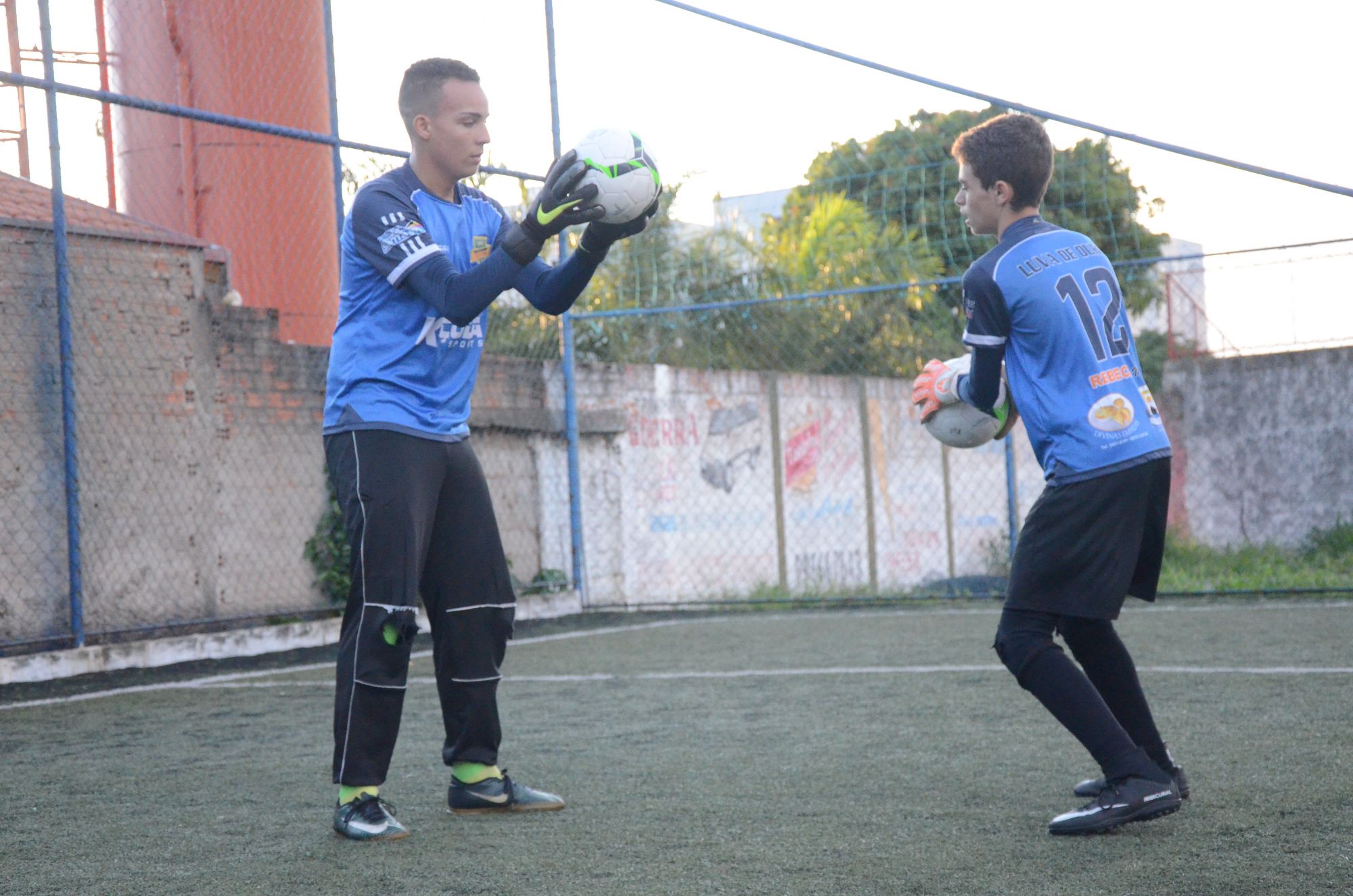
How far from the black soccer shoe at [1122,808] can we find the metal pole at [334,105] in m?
6.20

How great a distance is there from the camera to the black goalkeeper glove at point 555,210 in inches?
128

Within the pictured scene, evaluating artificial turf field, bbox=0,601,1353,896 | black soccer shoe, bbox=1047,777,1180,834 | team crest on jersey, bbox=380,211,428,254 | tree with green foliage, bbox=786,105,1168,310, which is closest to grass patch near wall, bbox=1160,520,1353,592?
tree with green foliage, bbox=786,105,1168,310

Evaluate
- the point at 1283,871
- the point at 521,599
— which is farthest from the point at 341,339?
the point at 521,599

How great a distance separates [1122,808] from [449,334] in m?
1.97

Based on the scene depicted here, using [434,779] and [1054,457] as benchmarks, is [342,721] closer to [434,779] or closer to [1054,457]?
[434,779]

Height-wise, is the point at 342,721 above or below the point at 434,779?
above

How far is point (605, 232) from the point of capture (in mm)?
3385

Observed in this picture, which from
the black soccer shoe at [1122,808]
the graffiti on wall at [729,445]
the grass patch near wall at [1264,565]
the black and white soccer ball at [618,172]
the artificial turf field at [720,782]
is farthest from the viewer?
the graffiti on wall at [729,445]

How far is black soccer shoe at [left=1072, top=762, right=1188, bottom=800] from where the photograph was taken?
10.8 feet

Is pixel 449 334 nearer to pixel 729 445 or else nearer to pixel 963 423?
pixel 963 423

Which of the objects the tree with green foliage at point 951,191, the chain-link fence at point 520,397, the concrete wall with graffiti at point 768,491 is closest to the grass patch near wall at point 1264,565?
the chain-link fence at point 520,397

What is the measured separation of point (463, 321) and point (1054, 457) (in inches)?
56.8

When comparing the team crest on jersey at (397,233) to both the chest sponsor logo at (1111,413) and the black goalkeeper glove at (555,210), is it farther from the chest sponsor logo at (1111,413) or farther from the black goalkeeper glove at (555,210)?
the chest sponsor logo at (1111,413)

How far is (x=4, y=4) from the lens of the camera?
28.9 feet
